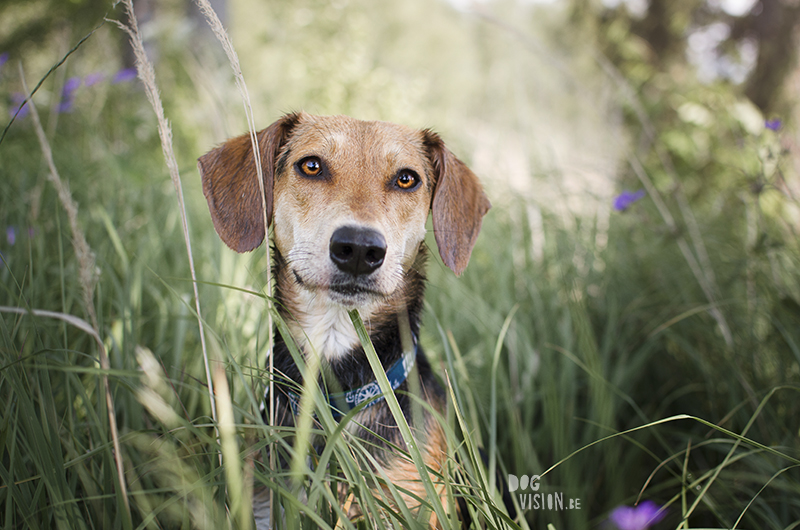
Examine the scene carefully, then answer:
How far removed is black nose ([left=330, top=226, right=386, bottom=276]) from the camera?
1.47m

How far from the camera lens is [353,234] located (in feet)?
4.83

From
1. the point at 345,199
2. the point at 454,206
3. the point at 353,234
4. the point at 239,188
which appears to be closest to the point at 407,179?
the point at 454,206

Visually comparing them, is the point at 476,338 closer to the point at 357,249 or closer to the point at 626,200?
the point at 626,200

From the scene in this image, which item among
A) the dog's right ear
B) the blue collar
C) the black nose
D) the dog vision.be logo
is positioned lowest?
the dog vision.be logo

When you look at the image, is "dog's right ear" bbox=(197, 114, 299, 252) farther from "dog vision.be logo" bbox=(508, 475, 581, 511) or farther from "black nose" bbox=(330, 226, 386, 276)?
"dog vision.be logo" bbox=(508, 475, 581, 511)

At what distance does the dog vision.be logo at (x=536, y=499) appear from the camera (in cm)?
197

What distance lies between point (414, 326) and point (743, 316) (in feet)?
7.31

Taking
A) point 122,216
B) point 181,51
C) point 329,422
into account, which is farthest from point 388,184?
point 181,51

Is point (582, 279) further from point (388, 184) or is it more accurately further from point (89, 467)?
point (89, 467)

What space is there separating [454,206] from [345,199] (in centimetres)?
59

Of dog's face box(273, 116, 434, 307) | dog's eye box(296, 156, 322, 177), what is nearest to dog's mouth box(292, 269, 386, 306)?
dog's face box(273, 116, 434, 307)

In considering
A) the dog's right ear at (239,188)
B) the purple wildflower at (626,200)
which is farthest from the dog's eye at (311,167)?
the purple wildflower at (626,200)

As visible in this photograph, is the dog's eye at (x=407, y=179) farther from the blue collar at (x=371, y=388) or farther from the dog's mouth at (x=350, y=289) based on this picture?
the blue collar at (x=371, y=388)

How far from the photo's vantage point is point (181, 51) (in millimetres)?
6348
